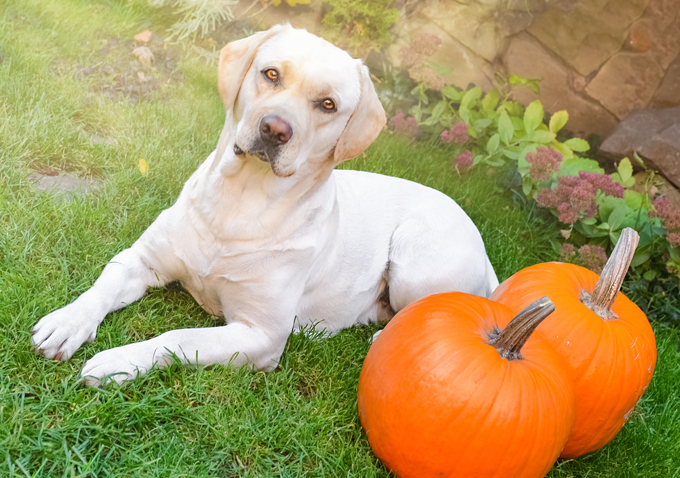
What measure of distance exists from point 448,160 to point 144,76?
257cm

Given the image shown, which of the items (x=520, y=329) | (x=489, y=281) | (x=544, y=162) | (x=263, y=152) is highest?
(x=263, y=152)

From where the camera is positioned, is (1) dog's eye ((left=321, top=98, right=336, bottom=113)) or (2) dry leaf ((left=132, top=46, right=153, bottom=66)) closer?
(1) dog's eye ((left=321, top=98, right=336, bottom=113))

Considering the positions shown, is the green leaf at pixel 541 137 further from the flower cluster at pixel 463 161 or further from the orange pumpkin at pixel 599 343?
the orange pumpkin at pixel 599 343

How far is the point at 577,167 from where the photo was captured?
4.62 m

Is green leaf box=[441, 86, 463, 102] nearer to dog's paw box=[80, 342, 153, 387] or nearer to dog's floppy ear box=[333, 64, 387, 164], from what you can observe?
dog's floppy ear box=[333, 64, 387, 164]

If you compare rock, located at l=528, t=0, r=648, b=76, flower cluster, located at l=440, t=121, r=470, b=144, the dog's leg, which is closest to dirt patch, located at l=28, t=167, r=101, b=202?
the dog's leg

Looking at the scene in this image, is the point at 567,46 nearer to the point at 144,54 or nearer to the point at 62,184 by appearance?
the point at 144,54

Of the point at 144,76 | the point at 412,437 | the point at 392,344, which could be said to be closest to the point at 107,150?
the point at 144,76

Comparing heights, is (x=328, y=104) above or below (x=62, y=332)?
above

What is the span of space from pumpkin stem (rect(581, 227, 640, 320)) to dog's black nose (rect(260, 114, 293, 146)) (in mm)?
1451

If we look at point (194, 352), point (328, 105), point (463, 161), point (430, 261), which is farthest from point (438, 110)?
point (194, 352)

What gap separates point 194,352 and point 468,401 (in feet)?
3.55

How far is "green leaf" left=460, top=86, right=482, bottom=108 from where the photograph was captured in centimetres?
508

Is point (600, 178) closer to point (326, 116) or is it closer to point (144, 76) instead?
point (326, 116)
